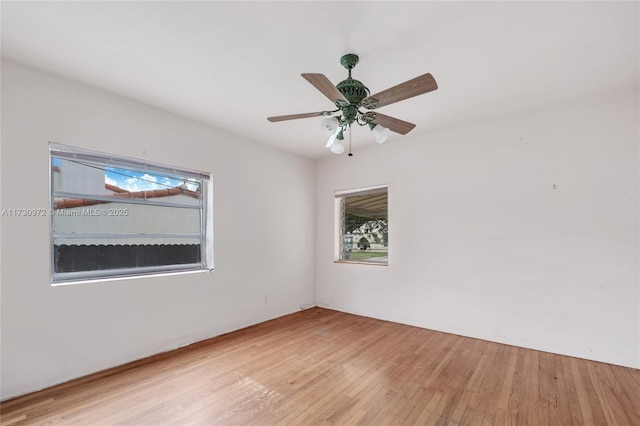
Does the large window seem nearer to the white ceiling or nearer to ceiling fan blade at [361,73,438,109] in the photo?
the white ceiling

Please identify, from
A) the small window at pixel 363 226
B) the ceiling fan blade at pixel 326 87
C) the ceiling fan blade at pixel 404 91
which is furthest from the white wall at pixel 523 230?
the ceiling fan blade at pixel 326 87

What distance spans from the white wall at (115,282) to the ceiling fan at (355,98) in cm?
173

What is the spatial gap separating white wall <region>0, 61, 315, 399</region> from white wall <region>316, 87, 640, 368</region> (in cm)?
181

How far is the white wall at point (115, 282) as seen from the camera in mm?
2271

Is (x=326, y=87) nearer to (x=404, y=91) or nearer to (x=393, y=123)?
(x=404, y=91)

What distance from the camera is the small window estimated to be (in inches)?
177

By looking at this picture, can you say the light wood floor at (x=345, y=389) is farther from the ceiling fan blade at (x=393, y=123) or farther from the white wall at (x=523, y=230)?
the ceiling fan blade at (x=393, y=123)

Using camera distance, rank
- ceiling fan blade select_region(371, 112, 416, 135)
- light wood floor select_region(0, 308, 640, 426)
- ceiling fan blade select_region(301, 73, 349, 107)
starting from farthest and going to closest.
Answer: ceiling fan blade select_region(371, 112, 416, 135) < light wood floor select_region(0, 308, 640, 426) < ceiling fan blade select_region(301, 73, 349, 107)

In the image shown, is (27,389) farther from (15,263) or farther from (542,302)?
(542,302)

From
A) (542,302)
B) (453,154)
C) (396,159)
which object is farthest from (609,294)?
(396,159)

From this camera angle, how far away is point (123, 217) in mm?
2961

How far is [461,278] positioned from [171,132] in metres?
3.91

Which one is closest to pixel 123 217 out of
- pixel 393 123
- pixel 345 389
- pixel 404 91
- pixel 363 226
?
pixel 345 389

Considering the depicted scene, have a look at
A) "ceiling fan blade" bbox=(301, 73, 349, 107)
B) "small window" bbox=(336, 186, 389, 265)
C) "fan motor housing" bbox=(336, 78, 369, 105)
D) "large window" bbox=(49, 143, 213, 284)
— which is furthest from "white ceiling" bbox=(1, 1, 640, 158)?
"small window" bbox=(336, 186, 389, 265)
